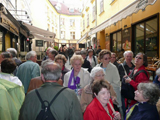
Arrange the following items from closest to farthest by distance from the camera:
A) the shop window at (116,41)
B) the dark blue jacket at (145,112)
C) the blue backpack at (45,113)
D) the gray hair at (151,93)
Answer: the blue backpack at (45,113) < the dark blue jacket at (145,112) < the gray hair at (151,93) < the shop window at (116,41)

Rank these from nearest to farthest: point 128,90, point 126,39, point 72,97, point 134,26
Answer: point 72,97
point 128,90
point 134,26
point 126,39

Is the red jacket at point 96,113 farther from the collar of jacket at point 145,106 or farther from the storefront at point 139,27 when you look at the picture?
the storefront at point 139,27

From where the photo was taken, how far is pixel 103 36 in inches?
703

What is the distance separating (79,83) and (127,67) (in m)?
1.97

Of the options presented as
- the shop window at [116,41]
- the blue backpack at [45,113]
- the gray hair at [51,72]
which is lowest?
the blue backpack at [45,113]

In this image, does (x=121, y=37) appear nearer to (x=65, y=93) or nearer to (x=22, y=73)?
(x=22, y=73)

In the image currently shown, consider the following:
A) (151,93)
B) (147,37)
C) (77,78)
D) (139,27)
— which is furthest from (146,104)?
(139,27)

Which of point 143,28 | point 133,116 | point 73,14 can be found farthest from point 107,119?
point 73,14

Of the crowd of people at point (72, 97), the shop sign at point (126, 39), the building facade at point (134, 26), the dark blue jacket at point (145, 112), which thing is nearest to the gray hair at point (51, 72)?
the crowd of people at point (72, 97)

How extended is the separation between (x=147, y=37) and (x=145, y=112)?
6647mm

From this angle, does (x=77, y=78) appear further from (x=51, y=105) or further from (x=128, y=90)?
(x=51, y=105)

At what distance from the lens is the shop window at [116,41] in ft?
41.0

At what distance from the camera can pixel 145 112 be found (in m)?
2.37

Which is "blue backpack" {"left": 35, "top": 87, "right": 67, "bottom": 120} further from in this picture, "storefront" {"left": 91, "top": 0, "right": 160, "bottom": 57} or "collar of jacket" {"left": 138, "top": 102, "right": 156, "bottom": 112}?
"storefront" {"left": 91, "top": 0, "right": 160, "bottom": 57}
